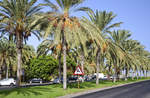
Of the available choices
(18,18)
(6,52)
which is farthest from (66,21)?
(6,52)

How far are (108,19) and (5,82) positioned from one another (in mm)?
22792

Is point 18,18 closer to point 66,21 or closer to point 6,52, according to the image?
point 66,21

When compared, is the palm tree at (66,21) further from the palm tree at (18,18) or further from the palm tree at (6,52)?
the palm tree at (6,52)

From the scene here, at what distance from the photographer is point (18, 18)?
24359mm

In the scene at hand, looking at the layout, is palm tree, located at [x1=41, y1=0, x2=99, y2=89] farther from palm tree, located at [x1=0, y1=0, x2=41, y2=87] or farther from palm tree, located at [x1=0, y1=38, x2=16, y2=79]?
palm tree, located at [x1=0, y1=38, x2=16, y2=79]

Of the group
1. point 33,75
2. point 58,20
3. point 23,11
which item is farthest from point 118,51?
point 33,75

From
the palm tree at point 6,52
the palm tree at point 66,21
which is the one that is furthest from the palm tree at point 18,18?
the palm tree at point 6,52

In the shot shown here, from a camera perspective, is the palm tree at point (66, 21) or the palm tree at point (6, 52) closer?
the palm tree at point (66, 21)

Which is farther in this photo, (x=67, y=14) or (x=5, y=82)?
(x=5, y=82)

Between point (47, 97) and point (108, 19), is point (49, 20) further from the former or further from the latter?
point (108, 19)

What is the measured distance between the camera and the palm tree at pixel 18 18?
2401 centimetres

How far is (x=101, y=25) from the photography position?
35281 millimetres

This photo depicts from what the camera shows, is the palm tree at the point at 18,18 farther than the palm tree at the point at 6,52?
No

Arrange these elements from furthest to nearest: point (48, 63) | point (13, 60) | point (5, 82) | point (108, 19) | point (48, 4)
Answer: point (48, 63), point (13, 60), point (5, 82), point (108, 19), point (48, 4)
